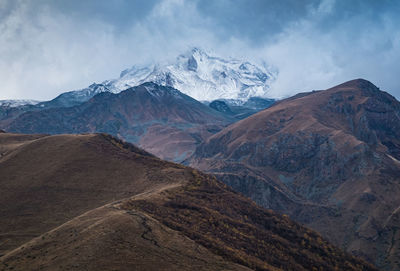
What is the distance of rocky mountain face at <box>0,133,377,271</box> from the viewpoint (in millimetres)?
44469

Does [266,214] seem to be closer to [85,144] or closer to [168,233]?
[168,233]

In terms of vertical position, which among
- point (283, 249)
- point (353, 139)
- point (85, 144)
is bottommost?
point (283, 249)

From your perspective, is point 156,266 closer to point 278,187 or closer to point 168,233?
point 168,233

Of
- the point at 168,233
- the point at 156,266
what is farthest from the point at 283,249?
the point at 156,266

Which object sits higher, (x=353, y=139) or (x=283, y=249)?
(x=353, y=139)

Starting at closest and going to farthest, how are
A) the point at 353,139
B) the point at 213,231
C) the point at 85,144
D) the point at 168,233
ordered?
1. the point at 168,233
2. the point at 213,231
3. the point at 85,144
4. the point at 353,139

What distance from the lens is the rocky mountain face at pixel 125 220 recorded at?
44.5 metres

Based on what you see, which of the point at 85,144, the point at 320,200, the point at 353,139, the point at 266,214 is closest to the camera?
the point at 266,214

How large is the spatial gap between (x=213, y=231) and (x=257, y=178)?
125 m

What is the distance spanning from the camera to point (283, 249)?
63469mm

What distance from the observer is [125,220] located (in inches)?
1972

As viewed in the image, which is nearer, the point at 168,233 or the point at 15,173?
the point at 168,233

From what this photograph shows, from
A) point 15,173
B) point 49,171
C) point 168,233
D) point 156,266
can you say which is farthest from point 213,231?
point 15,173

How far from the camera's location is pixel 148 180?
263ft
